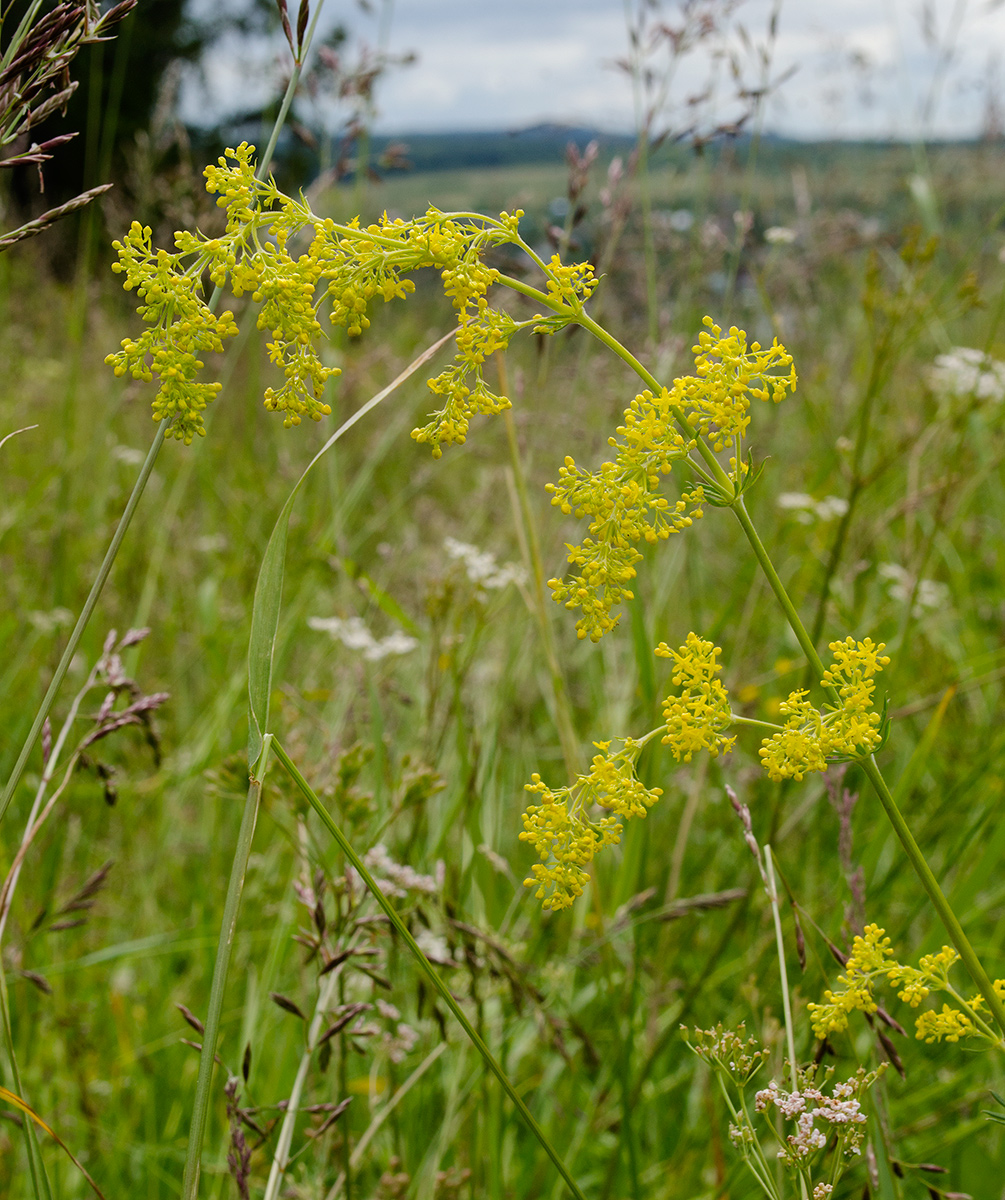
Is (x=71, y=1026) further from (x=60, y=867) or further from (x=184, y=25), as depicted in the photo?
(x=184, y=25)

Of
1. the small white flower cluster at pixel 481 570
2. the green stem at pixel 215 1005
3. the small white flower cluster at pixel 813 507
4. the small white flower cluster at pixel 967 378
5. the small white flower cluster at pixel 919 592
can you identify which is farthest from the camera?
the small white flower cluster at pixel 967 378

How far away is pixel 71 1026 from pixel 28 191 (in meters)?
13.2

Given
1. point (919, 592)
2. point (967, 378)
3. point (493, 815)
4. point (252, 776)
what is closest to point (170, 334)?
point (252, 776)

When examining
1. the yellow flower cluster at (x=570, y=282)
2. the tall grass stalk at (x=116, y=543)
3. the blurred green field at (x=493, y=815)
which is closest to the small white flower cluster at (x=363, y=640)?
the blurred green field at (x=493, y=815)

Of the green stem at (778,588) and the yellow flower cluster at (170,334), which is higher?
the yellow flower cluster at (170,334)

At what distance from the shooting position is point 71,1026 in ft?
6.39

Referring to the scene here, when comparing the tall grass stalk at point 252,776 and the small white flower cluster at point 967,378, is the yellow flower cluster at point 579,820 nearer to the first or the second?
the tall grass stalk at point 252,776

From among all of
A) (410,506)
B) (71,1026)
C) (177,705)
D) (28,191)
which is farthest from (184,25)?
(71,1026)

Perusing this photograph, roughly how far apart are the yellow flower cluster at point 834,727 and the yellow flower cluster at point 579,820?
0.44 feet

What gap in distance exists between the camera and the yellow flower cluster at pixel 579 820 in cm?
99

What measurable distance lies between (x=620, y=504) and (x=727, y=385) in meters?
0.16

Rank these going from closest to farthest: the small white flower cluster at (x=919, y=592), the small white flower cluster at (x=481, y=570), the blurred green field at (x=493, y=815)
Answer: the blurred green field at (x=493, y=815) < the small white flower cluster at (x=481, y=570) < the small white flower cluster at (x=919, y=592)

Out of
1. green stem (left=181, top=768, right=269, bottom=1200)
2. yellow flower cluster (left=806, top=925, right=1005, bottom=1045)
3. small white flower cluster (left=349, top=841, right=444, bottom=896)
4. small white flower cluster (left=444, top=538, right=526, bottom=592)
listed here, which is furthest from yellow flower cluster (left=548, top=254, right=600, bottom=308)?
small white flower cluster (left=444, top=538, right=526, bottom=592)

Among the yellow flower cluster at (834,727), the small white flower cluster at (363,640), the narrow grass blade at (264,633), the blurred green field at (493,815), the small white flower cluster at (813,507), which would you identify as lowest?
the blurred green field at (493,815)
